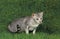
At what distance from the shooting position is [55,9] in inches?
541

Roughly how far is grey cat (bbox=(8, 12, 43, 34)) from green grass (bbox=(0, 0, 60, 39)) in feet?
0.99

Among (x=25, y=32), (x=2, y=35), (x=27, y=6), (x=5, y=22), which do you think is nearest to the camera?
(x=2, y=35)

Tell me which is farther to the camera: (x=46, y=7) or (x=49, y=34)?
(x=46, y=7)

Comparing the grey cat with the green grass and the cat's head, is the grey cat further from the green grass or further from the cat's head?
the green grass

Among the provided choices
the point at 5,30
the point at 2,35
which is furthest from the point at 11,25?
the point at 2,35

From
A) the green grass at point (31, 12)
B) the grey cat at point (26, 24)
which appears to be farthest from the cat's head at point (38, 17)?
the green grass at point (31, 12)

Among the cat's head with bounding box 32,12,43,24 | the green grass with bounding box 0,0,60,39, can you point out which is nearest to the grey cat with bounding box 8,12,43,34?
the cat's head with bounding box 32,12,43,24

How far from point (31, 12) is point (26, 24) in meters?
2.63

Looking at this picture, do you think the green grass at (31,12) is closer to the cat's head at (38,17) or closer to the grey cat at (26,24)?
the grey cat at (26,24)

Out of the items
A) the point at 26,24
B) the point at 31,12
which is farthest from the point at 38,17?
the point at 31,12

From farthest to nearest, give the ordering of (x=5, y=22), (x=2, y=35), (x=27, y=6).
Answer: (x=27, y=6) < (x=5, y=22) < (x=2, y=35)

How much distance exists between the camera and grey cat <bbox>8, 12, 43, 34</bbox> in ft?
33.5

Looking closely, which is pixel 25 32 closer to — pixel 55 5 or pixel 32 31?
pixel 32 31

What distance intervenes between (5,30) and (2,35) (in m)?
0.87
